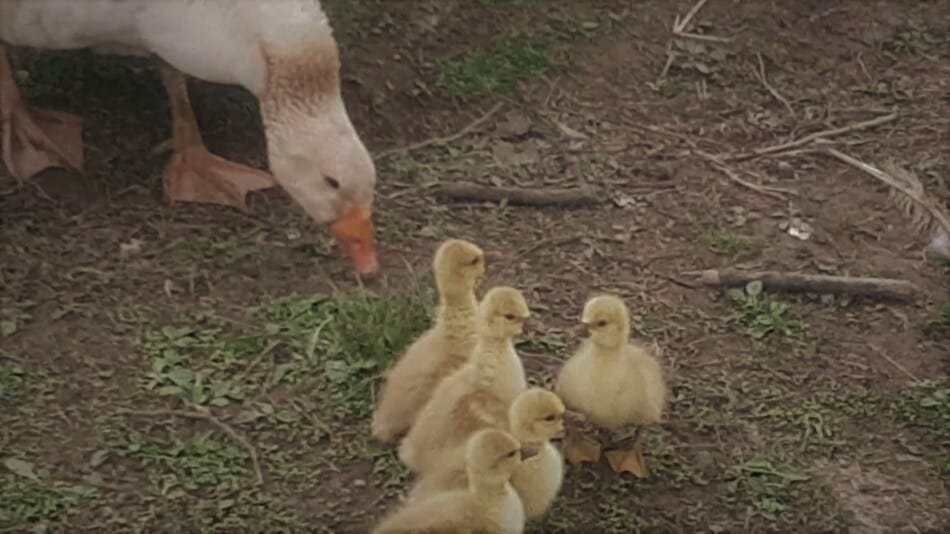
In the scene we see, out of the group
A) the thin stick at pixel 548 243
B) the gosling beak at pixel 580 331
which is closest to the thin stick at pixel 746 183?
the thin stick at pixel 548 243

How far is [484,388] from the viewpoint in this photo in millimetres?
2666

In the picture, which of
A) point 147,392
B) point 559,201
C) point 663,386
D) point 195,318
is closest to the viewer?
point 663,386

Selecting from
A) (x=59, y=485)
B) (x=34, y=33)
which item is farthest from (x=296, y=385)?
(x=34, y=33)

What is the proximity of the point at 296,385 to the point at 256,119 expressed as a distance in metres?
1.14

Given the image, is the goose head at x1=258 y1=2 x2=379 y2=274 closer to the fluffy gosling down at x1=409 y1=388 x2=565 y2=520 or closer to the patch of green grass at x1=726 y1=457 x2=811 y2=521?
the fluffy gosling down at x1=409 y1=388 x2=565 y2=520

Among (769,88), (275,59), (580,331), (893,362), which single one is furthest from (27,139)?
(893,362)

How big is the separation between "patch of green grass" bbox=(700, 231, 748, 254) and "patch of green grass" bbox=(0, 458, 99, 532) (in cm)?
159

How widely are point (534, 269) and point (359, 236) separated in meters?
0.44

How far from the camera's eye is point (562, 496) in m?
2.89

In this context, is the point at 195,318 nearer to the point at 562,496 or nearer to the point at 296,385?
the point at 296,385

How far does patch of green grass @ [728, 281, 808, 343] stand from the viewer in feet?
11.0

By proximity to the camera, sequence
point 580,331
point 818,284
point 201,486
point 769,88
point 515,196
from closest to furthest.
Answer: point 201,486 → point 580,331 → point 818,284 → point 515,196 → point 769,88

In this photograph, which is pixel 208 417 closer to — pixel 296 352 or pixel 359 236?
pixel 296 352

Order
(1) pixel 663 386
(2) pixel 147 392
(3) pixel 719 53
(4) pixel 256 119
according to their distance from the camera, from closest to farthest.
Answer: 1. (1) pixel 663 386
2. (2) pixel 147 392
3. (4) pixel 256 119
4. (3) pixel 719 53
